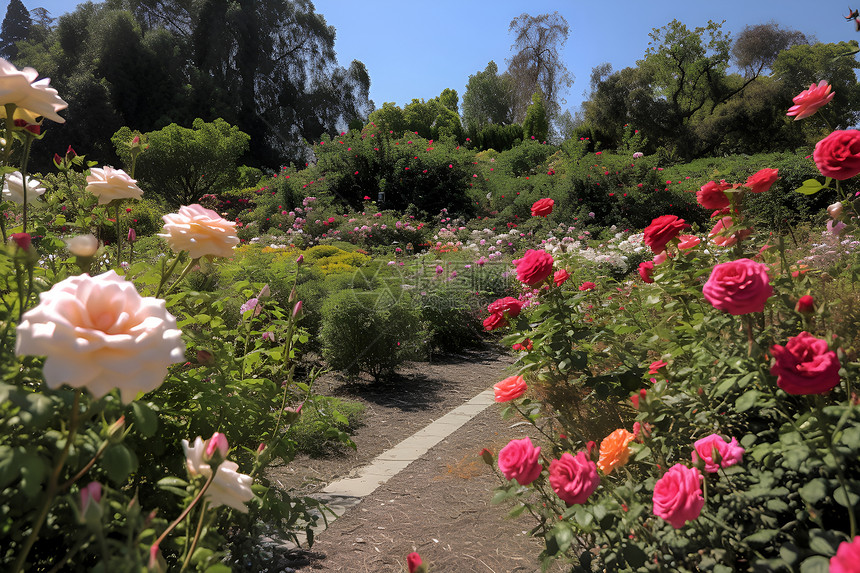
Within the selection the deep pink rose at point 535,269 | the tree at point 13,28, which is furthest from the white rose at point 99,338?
the tree at point 13,28

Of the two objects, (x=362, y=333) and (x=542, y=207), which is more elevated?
(x=542, y=207)

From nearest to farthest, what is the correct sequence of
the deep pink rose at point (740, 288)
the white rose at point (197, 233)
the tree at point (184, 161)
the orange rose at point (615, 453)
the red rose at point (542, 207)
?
1. the deep pink rose at point (740, 288)
2. the white rose at point (197, 233)
3. the orange rose at point (615, 453)
4. the red rose at point (542, 207)
5. the tree at point (184, 161)

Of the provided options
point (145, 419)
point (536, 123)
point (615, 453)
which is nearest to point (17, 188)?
point (145, 419)

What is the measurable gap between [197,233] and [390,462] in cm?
241

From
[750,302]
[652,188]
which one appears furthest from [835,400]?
[652,188]

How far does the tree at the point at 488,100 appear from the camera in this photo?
123 feet

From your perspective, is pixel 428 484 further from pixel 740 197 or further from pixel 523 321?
pixel 740 197

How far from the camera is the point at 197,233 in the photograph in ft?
4.47

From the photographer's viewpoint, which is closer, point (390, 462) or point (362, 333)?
point (390, 462)

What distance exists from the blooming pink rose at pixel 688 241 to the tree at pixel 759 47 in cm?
3122

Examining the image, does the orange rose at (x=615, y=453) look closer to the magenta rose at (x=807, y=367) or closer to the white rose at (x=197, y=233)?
the magenta rose at (x=807, y=367)

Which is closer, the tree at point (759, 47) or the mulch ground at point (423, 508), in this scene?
the mulch ground at point (423, 508)

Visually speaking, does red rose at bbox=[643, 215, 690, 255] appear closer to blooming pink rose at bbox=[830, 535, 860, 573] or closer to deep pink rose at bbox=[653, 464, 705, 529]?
deep pink rose at bbox=[653, 464, 705, 529]

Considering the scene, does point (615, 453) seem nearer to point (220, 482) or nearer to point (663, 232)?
point (663, 232)
